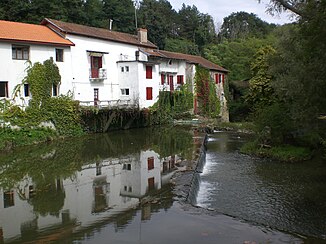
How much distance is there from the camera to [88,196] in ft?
47.4

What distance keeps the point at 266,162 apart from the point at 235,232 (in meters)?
12.5

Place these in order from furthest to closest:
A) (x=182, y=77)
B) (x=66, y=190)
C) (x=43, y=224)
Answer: (x=182, y=77)
(x=66, y=190)
(x=43, y=224)

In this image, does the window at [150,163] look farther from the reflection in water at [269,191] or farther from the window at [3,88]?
the window at [3,88]

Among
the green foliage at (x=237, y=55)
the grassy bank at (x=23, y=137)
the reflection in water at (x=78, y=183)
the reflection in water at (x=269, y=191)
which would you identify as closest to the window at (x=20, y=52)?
the grassy bank at (x=23, y=137)

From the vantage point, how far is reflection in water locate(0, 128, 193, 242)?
11453 mm

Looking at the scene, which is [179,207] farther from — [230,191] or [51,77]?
[51,77]

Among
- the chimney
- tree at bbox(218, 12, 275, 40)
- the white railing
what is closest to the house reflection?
the white railing

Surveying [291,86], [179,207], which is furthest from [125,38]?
[179,207]

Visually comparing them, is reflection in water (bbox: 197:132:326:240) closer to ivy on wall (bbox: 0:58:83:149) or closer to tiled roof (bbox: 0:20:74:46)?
ivy on wall (bbox: 0:58:83:149)

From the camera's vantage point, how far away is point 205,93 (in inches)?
1855

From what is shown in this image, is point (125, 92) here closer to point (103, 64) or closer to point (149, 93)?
point (149, 93)

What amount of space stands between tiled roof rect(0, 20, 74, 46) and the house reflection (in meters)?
13.5

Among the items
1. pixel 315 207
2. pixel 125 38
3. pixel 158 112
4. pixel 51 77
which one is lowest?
pixel 315 207

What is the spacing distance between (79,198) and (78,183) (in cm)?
244
